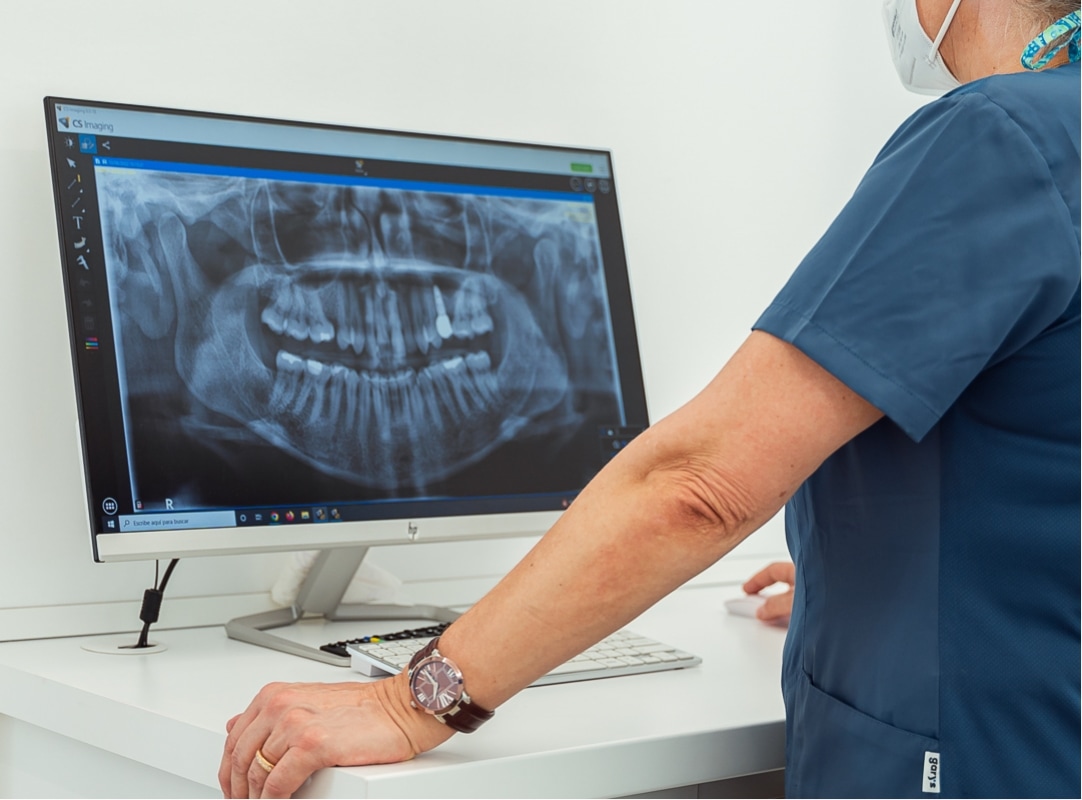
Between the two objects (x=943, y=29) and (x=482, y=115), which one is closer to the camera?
(x=943, y=29)

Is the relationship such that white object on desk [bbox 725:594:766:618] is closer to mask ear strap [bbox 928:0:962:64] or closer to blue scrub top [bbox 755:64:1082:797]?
blue scrub top [bbox 755:64:1082:797]

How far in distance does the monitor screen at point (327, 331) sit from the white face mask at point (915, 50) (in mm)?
505

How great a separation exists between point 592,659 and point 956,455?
1.58ft

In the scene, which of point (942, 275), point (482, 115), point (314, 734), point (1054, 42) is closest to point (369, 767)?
point (314, 734)

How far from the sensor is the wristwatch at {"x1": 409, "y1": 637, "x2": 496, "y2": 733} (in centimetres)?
85

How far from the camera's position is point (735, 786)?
1.06 metres

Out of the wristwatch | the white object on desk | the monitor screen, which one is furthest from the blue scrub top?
the white object on desk

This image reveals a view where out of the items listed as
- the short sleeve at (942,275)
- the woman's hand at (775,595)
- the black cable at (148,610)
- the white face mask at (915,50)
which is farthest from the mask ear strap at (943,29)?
the black cable at (148,610)

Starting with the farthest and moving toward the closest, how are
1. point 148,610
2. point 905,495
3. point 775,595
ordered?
point 775,595
point 148,610
point 905,495

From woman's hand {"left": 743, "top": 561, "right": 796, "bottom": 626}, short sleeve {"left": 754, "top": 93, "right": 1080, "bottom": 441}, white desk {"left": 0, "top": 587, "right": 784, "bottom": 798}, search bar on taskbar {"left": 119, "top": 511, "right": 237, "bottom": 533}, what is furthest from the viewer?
woman's hand {"left": 743, "top": 561, "right": 796, "bottom": 626}

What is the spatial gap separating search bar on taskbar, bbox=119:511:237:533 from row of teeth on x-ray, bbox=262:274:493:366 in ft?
0.73

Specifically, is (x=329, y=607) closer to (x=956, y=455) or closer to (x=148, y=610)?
(x=148, y=610)

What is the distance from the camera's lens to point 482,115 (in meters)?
1.77

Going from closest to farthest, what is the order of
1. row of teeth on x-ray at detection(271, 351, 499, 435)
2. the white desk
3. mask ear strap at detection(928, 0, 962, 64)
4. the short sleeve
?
the short sleeve < the white desk < mask ear strap at detection(928, 0, 962, 64) < row of teeth on x-ray at detection(271, 351, 499, 435)
